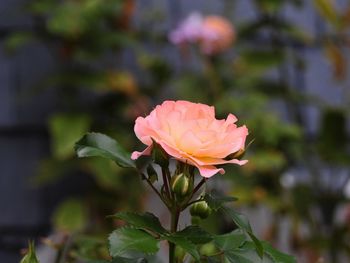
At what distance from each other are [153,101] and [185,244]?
2160 mm

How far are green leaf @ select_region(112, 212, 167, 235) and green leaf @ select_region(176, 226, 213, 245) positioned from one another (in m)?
0.02

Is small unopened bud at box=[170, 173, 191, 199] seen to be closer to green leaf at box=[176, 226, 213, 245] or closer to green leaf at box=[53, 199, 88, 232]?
green leaf at box=[176, 226, 213, 245]

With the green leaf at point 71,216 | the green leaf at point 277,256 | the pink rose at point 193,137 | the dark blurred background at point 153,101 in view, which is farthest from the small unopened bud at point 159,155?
the green leaf at point 71,216

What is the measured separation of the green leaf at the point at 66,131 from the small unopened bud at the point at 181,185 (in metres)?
1.72

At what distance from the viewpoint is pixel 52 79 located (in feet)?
8.13

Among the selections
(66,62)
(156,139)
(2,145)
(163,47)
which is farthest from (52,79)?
(156,139)

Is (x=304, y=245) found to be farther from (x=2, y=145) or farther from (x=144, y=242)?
(x=144, y=242)

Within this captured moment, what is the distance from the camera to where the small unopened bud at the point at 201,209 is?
662 millimetres

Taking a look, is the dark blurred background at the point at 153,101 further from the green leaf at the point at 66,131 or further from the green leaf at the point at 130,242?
the green leaf at the point at 130,242

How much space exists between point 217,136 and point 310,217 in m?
1.90

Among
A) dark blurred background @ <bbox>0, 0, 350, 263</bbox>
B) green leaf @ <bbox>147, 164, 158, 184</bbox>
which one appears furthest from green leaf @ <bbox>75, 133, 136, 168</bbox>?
dark blurred background @ <bbox>0, 0, 350, 263</bbox>

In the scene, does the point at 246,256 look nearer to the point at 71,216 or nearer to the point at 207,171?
the point at 207,171

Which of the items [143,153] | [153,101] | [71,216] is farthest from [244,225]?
[153,101]

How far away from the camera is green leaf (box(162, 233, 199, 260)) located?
1.89 feet
